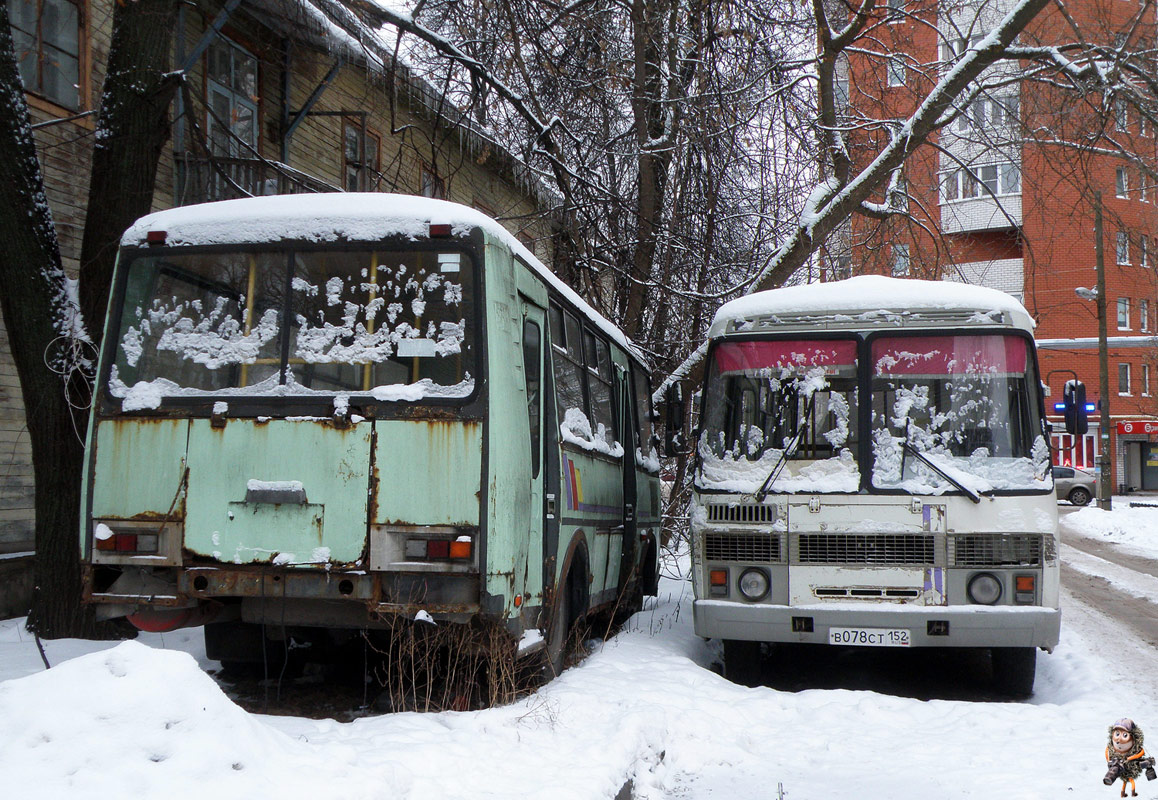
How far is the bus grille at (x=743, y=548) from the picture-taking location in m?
8.19

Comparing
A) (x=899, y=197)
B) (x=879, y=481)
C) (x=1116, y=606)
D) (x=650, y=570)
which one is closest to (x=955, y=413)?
(x=879, y=481)

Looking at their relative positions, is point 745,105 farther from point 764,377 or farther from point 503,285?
point 503,285

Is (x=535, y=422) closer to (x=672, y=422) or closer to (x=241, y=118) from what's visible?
(x=672, y=422)

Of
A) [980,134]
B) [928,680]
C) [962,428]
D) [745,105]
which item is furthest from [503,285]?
[980,134]

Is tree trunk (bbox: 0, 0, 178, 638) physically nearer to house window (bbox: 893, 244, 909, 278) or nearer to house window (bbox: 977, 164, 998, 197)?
house window (bbox: 977, 164, 998, 197)

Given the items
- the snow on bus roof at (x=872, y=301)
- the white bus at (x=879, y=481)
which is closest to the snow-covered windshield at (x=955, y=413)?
the white bus at (x=879, y=481)

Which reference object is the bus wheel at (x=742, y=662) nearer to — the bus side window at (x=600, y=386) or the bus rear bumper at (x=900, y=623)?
the bus rear bumper at (x=900, y=623)

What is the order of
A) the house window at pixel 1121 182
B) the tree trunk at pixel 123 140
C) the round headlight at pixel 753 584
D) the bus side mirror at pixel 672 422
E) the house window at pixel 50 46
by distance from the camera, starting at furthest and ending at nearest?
the house window at pixel 1121 182
the house window at pixel 50 46
the bus side mirror at pixel 672 422
the tree trunk at pixel 123 140
the round headlight at pixel 753 584

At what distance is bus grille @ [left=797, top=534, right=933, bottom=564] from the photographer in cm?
798

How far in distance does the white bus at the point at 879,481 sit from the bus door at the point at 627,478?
243 cm

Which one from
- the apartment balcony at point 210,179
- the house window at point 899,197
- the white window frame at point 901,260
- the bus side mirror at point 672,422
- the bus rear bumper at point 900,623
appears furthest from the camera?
the white window frame at point 901,260

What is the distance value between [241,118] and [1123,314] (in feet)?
146

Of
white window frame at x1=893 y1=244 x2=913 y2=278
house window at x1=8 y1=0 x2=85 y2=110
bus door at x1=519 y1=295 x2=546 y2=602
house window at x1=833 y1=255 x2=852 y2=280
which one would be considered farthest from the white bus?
house window at x1=833 y1=255 x2=852 y2=280

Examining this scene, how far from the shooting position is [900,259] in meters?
16.5
